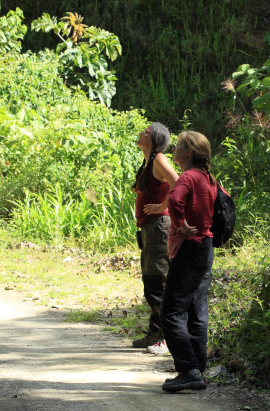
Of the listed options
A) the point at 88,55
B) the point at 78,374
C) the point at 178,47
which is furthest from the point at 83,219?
the point at 178,47

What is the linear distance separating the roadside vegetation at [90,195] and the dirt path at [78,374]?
519mm

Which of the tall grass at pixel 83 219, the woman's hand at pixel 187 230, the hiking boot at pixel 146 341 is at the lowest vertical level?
the tall grass at pixel 83 219

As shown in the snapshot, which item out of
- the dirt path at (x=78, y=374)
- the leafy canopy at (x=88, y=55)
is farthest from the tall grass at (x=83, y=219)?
the leafy canopy at (x=88, y=55)

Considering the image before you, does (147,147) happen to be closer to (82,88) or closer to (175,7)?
(82,88)

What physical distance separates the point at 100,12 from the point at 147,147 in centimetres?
1345

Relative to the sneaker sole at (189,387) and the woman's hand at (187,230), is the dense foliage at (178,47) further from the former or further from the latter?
the sneaker sole at (189,387)

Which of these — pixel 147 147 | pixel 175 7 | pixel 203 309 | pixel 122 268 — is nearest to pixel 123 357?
pixel 203 309

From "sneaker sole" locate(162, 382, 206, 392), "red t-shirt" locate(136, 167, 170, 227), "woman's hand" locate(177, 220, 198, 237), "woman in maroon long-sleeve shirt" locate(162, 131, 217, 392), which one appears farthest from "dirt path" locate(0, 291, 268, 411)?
"red t-shirt" locate(136, 167, 170, 227)

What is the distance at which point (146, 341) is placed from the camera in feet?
22.9

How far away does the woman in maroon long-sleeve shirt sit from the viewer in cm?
566

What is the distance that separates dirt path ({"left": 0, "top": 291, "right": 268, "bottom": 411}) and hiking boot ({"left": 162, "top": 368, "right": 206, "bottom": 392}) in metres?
0.05

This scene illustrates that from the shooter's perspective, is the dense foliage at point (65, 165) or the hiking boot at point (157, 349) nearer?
the hiking boot at point (157, 349)

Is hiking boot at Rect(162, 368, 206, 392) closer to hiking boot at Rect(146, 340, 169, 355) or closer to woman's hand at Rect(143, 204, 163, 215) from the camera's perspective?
hiking boot at Rect(146, 340, 169, 355)

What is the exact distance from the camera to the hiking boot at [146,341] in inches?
273
